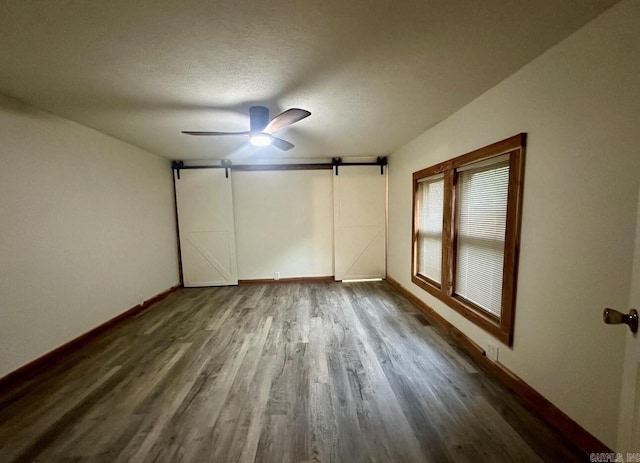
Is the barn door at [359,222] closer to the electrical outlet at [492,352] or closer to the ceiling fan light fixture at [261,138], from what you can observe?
the ceiling fan light fixture at [261,138]

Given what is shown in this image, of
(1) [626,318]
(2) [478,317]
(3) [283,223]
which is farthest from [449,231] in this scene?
(3) [283,223]

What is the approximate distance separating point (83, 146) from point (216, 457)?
328 centimetres

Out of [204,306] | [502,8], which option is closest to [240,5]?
[502,8]

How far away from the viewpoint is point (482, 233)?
2.19 m

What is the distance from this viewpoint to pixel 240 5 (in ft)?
3.66

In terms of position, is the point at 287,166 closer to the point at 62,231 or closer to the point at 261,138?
the point at 261,138

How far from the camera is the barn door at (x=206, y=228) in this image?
4336mm

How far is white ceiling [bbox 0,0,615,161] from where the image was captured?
3.75ft

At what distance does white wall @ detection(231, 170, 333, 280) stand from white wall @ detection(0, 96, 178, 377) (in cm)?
152

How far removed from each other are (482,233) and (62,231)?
4.12m

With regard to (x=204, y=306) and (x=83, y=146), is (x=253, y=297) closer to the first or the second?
(x=204, y=306)

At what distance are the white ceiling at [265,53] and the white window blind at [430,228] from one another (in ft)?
3.06

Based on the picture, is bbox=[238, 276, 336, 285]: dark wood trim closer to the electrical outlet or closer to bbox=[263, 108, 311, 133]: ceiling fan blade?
the electrical outlet

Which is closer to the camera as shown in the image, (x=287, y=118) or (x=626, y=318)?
(x=626, y=318)
